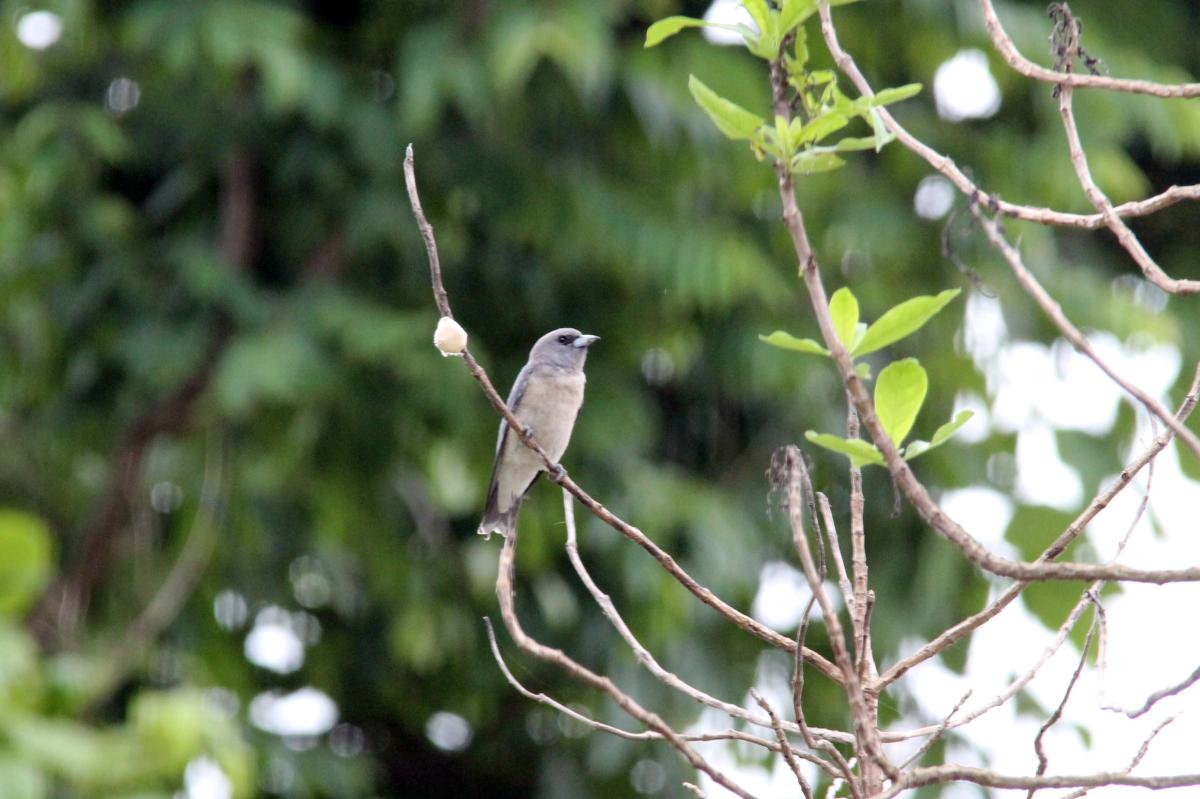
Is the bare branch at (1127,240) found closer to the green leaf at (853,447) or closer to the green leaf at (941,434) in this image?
the green leaf at (941,434)

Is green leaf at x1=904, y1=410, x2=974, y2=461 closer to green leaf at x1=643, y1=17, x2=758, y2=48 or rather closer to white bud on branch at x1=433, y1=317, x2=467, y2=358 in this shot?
green leaf at x1=643, y1=17, x2=758, y2=48

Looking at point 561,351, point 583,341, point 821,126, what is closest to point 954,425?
point 821,126

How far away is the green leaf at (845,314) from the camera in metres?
1.81

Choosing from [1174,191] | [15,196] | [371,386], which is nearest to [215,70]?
[15,196]

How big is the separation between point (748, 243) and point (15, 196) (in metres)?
3.26

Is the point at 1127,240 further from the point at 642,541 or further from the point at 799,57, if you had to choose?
→ the point at 642,541

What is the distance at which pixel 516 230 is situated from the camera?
6906 millimetres

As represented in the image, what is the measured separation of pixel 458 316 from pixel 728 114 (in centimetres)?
529

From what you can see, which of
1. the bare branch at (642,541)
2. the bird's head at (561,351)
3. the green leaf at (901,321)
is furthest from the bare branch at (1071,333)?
the bird's head at (561,351)

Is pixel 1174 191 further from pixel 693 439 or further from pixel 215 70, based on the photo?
pixel 693 439

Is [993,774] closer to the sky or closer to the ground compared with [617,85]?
closer to the sky

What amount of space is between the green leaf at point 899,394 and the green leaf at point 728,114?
0.32m

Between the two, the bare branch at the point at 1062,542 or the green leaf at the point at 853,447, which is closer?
the green leaf at the point at 853,447

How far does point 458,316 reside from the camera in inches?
273
